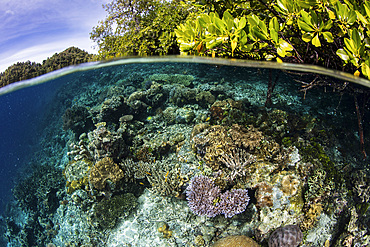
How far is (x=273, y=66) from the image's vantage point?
504 cm

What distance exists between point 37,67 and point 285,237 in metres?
7.54

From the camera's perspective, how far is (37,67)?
18.3ft

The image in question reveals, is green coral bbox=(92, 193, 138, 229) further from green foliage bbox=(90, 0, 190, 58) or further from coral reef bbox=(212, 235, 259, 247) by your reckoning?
Result: green foliage bbox=(90, 0, 190, 58)

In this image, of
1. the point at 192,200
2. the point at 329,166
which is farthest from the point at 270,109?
the point at 192,200

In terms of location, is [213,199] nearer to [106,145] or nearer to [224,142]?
[224,142]

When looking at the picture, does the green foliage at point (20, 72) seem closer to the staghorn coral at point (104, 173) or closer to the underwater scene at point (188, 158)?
the underwater scene at point (188, 158)

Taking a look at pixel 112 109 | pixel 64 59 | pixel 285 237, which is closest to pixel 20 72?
pixel 64 59

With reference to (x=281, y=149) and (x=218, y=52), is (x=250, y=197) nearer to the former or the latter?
(x=281, y=149)

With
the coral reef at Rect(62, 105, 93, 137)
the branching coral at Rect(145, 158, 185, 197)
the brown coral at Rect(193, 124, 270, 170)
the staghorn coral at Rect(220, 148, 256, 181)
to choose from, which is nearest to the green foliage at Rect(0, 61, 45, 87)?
the coral reef at Rect(62, 105, 93, 137)

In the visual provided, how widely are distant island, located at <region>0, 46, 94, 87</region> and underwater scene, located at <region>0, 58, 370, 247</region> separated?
300 millimetres

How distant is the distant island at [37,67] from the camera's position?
219 inches

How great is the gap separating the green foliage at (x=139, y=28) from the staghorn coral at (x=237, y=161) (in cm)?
415

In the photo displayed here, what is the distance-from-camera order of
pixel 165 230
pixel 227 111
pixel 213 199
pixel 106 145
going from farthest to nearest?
pixel 227 111
pixel 106 145
pixel 165 230
pixel 213 199

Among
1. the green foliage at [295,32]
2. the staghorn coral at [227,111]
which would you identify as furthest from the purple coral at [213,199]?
the green foliage at [295,32]
